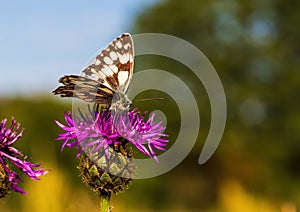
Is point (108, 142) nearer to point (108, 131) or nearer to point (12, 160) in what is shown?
point (108, 131)

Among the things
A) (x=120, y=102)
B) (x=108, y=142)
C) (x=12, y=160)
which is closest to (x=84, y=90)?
(x=120, y=102)

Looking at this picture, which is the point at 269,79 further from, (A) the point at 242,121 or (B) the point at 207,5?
(B) the point at 207,5

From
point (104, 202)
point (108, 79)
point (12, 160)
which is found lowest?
point (104, 202)

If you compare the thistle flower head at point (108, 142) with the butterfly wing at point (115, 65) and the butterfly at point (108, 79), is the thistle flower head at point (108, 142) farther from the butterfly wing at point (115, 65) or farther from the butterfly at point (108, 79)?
the butterfly wing at point (115, 65)

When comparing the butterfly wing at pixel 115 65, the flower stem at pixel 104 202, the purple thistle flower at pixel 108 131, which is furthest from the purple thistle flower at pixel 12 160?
the butterfly wing at pixel 115 65

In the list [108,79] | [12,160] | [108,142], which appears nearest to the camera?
Result: [12,160]

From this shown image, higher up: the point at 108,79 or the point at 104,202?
the point at 108,79

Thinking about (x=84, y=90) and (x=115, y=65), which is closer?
(x=84, y=90)
